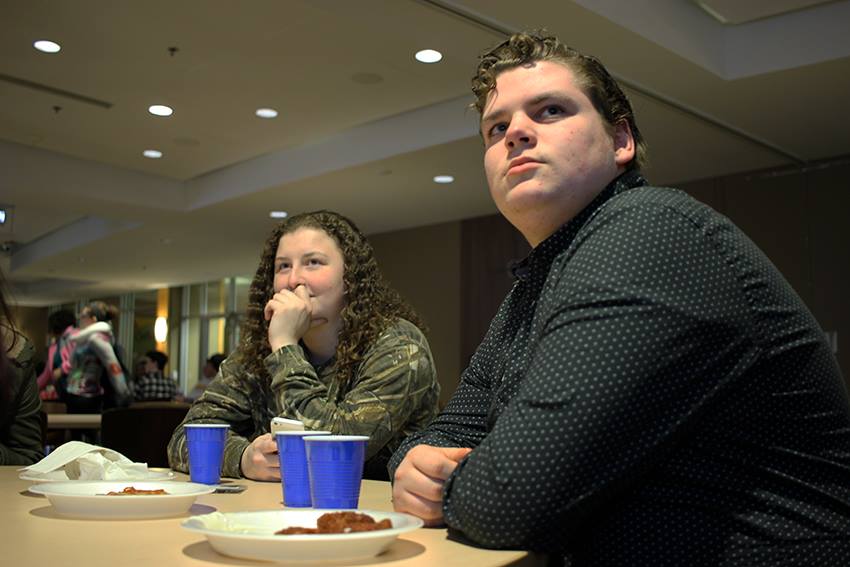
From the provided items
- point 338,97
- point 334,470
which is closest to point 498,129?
point 334,470

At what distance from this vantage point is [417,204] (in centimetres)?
909

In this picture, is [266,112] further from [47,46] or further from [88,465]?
[88,465]

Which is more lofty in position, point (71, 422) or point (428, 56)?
point (428, 56)

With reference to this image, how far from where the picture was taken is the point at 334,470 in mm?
1217

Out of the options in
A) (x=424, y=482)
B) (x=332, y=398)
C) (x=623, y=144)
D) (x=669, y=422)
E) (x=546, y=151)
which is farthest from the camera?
(x=332, y=398)

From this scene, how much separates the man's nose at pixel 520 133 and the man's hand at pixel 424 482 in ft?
1.59

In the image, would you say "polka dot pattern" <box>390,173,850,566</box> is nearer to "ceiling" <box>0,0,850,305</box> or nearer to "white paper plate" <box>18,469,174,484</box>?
"white paper plate" <box>18,469,174,484</box>

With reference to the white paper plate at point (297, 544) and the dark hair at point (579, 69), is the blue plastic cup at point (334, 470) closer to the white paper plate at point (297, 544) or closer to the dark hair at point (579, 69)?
the white paper plate at point (297, 544)

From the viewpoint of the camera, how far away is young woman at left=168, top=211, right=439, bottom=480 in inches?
75.2

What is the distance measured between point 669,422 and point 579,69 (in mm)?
646

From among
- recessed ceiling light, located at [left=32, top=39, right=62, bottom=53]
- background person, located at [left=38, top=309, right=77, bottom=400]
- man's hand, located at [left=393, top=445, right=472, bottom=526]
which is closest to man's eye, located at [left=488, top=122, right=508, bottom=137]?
man's hand, located at [left=393, top=445, right=472, bottom=526]

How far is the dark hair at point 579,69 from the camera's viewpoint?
1.39m

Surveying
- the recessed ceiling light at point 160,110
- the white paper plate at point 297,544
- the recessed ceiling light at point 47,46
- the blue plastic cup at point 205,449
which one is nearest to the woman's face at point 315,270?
the blue plastic cup at point 205,449

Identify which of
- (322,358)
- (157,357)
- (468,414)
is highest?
(157,357)
